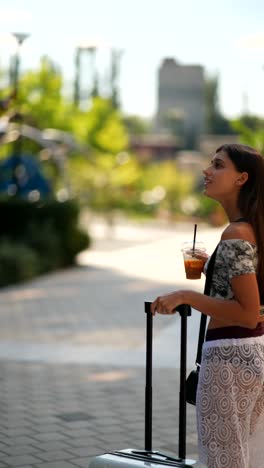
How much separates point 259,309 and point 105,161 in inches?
1841

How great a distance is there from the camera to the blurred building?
13588cm

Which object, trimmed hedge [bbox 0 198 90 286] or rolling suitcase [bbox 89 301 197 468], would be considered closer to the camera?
rolling suitcase [bbox 89 301 197 468]

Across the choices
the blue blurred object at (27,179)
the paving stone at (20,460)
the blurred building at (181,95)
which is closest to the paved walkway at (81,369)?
the paving stone at (20,460)

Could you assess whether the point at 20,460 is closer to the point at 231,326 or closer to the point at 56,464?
the point at 56,464

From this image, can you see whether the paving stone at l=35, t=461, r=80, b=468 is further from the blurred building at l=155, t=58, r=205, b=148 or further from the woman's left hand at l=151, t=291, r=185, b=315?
the blurred building at l=155, t=58, r=205, b=148

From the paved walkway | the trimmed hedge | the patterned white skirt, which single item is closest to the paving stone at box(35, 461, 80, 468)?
the paved walkway

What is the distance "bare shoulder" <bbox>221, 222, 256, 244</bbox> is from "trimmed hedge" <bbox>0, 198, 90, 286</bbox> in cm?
1306

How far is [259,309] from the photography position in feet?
12.0

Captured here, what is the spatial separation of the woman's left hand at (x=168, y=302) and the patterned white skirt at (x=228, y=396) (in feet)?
0.64

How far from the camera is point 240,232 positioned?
3.71 m

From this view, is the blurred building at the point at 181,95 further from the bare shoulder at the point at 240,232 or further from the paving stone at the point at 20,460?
the bare shoulder at the point at 240,232

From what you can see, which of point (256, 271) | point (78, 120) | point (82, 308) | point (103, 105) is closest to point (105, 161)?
point (78, 120)

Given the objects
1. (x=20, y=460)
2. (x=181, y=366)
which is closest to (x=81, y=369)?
(x=20, y=460)

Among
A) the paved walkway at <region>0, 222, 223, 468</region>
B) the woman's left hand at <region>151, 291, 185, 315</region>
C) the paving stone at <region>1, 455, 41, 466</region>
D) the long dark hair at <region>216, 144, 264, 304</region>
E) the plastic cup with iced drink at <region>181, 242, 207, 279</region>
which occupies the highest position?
the long dark hair at <region>216, 144, 264, 304</region>
